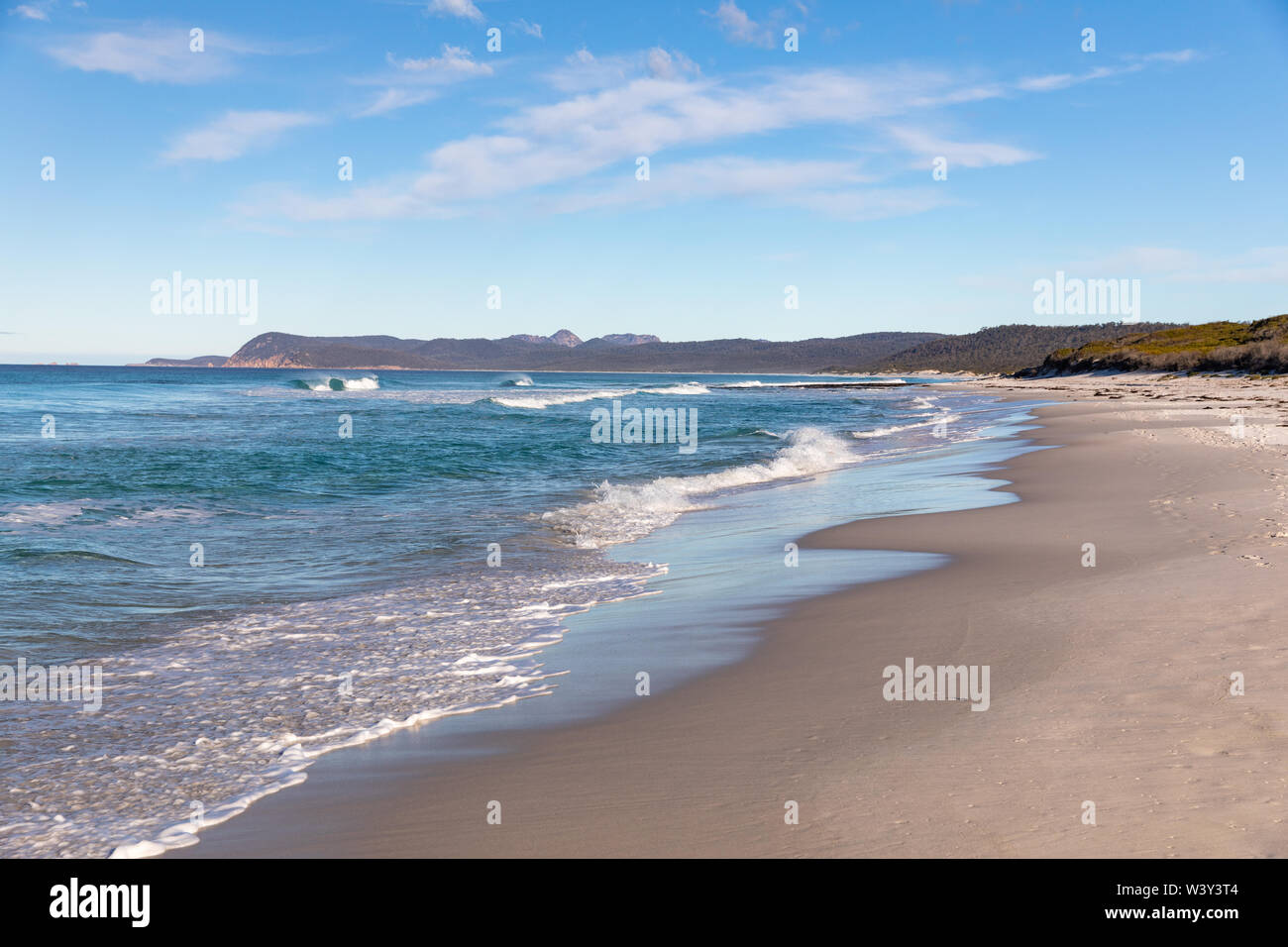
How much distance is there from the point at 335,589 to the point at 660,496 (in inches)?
329

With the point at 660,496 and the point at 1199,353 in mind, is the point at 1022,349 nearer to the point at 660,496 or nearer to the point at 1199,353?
the point at 1199,353

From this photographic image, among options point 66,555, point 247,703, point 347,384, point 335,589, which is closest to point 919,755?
point 247,703

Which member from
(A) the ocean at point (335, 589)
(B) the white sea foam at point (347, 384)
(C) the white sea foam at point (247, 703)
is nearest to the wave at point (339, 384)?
(B) the white sea foam at point (347, 384)

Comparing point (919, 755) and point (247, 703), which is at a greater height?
point (919, 755)

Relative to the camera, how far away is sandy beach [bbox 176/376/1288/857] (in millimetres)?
3480

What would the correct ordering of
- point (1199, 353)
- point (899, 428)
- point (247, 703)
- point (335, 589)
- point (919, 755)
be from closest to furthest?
point (919, 755) < point (247, 703) < point (335, 589) < point (899, 428) < point (1199, 353)

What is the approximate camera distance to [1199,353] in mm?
63719

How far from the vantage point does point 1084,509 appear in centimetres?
A: 1164

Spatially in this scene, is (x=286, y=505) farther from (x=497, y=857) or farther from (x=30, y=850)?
(x=497, y=857)

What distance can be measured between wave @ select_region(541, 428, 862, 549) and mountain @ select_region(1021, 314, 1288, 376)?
145ft

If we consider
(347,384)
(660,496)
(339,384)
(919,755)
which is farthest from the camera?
(347,384)

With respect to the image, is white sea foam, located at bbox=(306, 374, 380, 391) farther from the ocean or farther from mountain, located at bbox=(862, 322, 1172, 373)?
mountain, located at bbox=(862, 322, 1172, 373)

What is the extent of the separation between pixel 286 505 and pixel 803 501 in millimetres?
9417

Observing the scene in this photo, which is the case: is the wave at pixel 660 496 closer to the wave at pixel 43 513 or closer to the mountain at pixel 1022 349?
the wave at pixel 43 513
